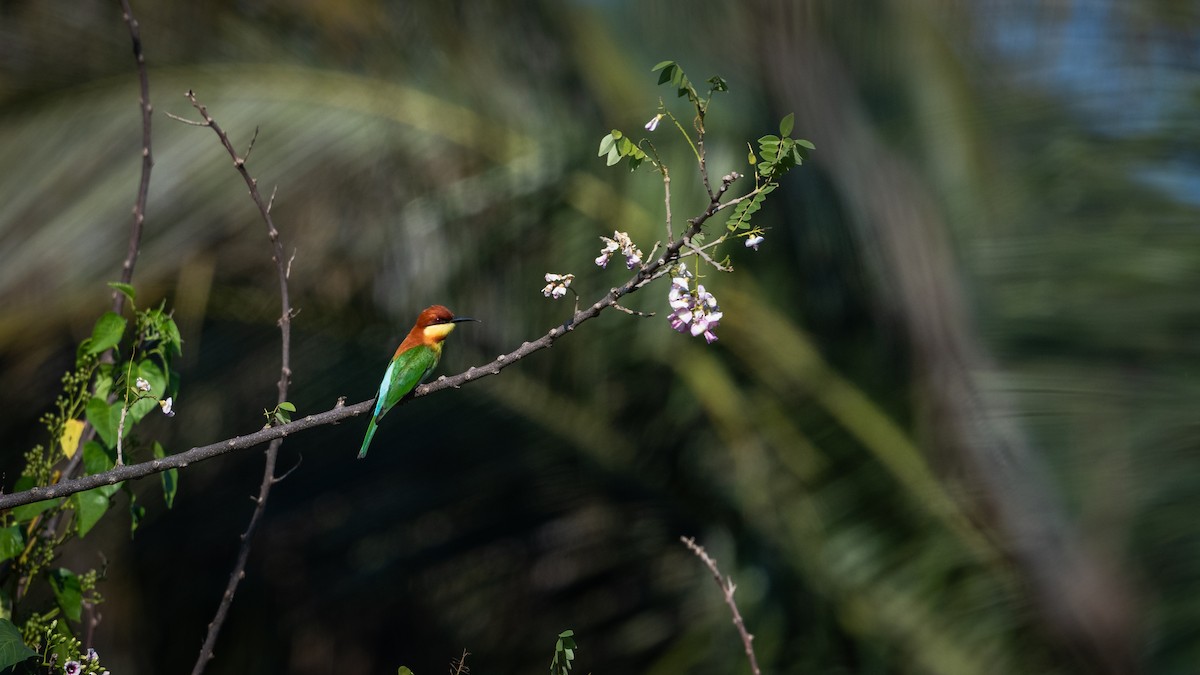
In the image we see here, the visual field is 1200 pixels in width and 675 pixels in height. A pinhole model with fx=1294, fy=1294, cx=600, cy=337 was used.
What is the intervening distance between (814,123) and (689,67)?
0.50 meters

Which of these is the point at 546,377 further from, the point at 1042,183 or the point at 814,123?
the point at 1042,183

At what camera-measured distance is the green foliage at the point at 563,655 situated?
1.87m

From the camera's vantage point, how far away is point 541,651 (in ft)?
16.1

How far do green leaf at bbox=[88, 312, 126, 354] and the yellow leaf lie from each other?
168 mm

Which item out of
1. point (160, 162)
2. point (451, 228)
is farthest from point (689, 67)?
point (160, 162)

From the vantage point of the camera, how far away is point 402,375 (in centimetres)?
302

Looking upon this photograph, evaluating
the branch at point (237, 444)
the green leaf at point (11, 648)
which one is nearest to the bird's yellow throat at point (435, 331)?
the branch at point (237, 444)

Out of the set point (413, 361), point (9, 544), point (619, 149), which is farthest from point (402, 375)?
point (619, 149)

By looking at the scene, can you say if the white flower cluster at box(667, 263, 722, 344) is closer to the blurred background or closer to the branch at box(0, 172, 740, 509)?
the branch at box(0, 172, 740, 509)

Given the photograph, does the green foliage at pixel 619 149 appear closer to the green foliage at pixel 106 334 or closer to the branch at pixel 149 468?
the branch at pixel 149 468

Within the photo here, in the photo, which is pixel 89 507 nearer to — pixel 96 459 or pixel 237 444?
pixel 96 459

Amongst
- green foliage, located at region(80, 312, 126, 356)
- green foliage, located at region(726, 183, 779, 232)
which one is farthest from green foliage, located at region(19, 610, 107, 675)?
green foliage, located at region(726, 183, 779, 232)

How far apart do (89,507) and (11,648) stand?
327 mm

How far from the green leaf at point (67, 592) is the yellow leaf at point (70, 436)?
0.21 metres
